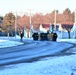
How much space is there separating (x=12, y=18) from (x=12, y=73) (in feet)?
377

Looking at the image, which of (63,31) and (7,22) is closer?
(63,31)

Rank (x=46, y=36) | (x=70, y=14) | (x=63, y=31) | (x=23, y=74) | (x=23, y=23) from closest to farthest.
Result: (x=23, y=74) → (x=46, y=36) → (x=63, y=31) → (x=23, y=23) → (x=70, y=14)

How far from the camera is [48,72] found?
1127 cm

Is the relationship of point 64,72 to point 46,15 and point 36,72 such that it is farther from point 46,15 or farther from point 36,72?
point 46,15

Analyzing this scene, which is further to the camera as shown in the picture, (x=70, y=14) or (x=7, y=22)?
(x=70, y=14)

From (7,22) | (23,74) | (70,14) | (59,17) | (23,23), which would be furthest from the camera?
(70,14)

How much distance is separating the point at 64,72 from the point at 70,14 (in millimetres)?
144494

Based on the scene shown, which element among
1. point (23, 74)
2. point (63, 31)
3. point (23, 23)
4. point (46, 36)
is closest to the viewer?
point (23, 74)

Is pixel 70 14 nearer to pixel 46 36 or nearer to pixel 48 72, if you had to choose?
pixel 46 36

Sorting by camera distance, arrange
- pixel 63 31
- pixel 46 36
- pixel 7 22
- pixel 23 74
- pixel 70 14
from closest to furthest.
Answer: pixel 23 74
pixel 46 36
pixel 63 31
pixel 7 22
pixel 70 14

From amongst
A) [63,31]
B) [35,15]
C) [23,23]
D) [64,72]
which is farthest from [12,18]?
[64,72]

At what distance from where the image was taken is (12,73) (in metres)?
11.0

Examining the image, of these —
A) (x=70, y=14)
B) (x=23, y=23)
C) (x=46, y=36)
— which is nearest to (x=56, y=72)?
(x=46, y=36)

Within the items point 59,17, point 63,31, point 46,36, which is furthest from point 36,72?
point 59,17
